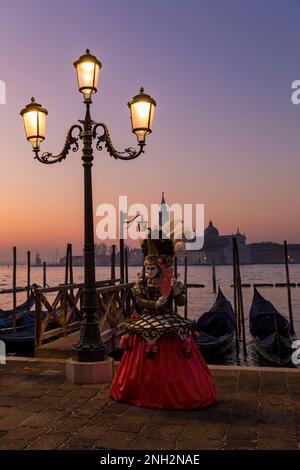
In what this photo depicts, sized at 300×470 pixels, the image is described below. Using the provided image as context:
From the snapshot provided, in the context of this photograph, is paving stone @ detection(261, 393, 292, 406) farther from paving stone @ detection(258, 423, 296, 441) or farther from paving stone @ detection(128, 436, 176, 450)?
paving stone @ detection(128, 436, 176, 450)

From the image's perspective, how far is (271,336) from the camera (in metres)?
14.6

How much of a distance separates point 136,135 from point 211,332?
36.8ft

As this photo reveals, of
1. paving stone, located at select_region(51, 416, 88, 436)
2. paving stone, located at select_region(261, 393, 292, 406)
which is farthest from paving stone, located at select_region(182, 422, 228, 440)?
paving stone, located at select_region(51, 416, 88, 436)

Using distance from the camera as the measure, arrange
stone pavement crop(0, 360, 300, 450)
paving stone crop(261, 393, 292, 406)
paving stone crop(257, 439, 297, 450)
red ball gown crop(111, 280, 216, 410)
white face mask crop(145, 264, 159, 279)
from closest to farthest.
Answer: paving stone crop(257, 439, 297, 450), stone pavement crop(0, 360, 300, 450), red ball gown crop(111, 280, 216, 410), paving stone crop(261, 393, 292, 406), white face mask crop(145, 264, 159, 279)

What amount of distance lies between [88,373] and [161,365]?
1520mm

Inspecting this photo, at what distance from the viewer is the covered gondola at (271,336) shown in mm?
13633

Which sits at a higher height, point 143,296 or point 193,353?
point 143,296

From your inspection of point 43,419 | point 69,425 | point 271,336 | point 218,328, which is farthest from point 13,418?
point 218,328

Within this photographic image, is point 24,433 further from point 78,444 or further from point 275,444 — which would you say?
point 275,444

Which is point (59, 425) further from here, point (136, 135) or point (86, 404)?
point (136, 135)

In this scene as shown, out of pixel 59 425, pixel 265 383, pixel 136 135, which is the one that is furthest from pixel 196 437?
pixel 136 135

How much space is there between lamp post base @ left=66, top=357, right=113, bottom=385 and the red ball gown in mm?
851

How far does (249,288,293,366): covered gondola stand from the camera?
44.7 feet

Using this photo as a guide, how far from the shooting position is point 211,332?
1647 cm
